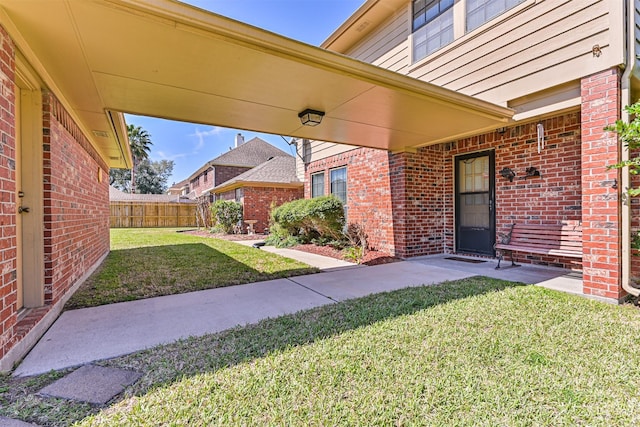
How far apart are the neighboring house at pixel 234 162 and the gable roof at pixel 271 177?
5.24 meters

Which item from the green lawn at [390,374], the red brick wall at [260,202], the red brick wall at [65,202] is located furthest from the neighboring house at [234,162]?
the green lawn at [390,374]

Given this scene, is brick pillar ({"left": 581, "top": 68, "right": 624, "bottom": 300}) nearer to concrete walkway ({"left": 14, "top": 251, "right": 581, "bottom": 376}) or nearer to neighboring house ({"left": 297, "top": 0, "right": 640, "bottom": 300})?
neighboring house ({"left": 297, "top": 0, "right": 640, "bottom": 300})

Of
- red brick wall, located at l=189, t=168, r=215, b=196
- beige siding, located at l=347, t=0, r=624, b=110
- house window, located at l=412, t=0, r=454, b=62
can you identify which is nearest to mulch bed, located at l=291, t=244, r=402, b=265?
beige siding, located at l=347, t=0, r=624, b=110

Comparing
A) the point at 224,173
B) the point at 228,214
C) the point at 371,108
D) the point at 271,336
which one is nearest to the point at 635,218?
the point at 371,108

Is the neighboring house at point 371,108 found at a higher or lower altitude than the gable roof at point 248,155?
lower

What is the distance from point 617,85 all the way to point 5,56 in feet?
20.1

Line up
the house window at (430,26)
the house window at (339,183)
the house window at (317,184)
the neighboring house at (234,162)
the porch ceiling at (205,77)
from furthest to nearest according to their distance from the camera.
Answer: the neighboring house at (234,162)
the house window at (317,184)
the house window at (339,183)
the house window at (430,26)
the porch ceiling at (205,77)

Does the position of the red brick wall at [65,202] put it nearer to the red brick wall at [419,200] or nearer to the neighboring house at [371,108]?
the neighboring house at [371,108]

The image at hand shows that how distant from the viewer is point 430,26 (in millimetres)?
6473

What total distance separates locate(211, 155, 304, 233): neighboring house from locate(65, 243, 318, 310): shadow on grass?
6.17 m

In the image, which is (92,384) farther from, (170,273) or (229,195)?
(229,195)

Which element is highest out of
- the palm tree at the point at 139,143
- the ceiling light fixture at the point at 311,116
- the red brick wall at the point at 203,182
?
the palm tree at the point at 139,143

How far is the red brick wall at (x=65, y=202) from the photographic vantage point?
11.0 ft

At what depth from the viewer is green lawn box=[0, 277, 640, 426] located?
5.81 ft
